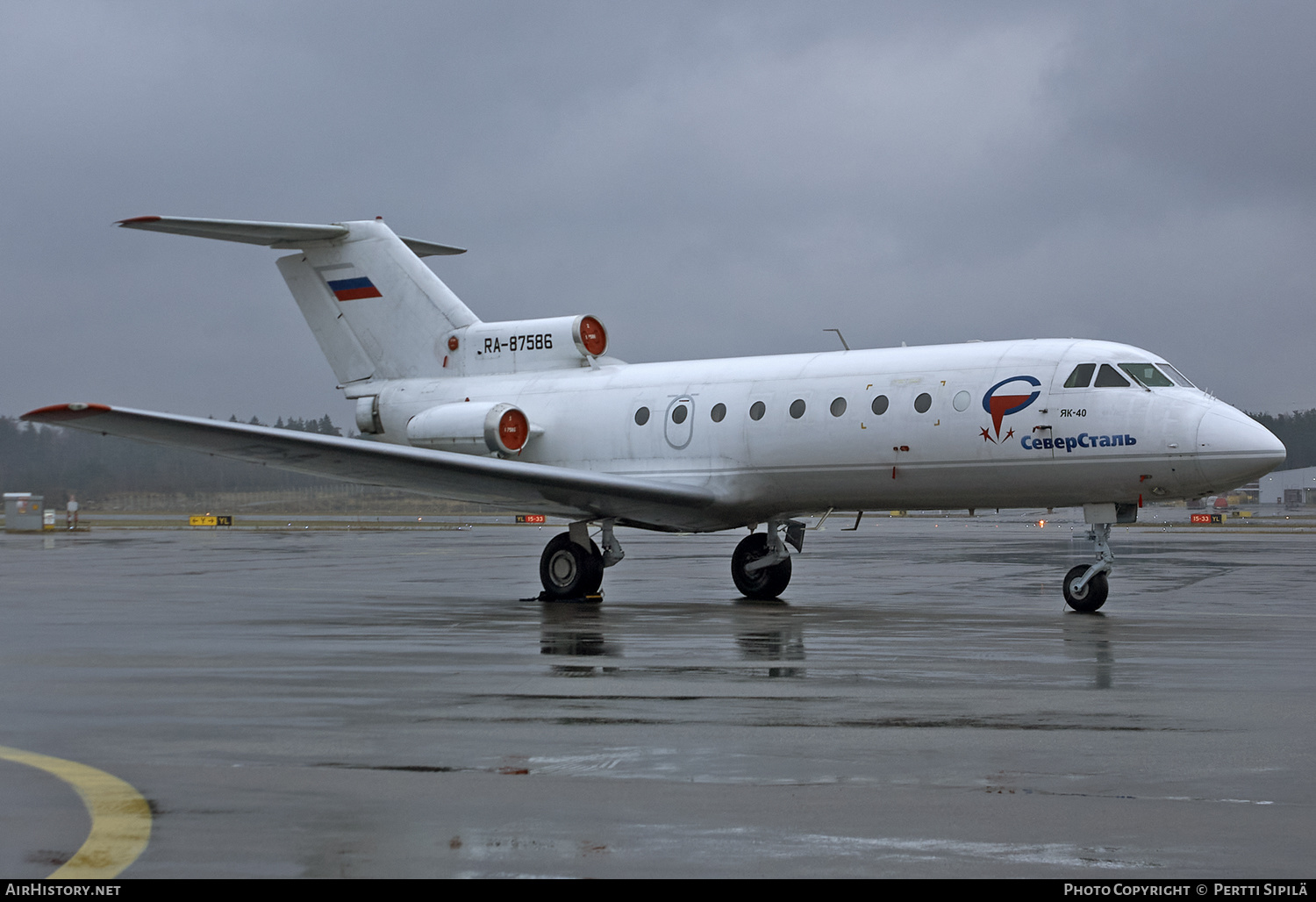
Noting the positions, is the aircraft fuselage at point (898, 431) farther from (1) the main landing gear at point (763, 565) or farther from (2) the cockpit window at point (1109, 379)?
(1) the main landing gear at point (763, 565)

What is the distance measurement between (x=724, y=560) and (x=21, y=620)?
57.8ft

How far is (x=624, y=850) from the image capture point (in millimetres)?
4500

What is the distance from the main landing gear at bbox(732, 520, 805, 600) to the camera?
18.3 metres

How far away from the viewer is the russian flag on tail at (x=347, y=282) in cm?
2145

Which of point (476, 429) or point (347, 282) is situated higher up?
point (347, 282)

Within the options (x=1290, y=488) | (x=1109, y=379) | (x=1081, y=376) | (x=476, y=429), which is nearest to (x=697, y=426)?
(x=476, y=429)

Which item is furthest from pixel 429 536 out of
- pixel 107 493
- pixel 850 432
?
pixel 850 432

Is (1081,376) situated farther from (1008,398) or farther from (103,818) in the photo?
(103,818)

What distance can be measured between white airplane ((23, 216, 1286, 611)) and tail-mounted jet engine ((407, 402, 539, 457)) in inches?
1.3

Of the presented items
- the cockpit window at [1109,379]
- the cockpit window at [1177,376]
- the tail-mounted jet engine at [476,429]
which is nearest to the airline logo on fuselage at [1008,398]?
the cockpit window at [1109,379]

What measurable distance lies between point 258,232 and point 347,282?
6.46 feet

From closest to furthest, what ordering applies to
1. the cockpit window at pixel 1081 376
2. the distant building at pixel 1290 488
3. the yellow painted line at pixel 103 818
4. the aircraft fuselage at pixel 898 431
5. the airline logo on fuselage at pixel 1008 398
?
the yellow painted line at pixel 103 818, the aircraft fuselage at pixel 898 431, the cockpit window at pixel 1081 376, the airline logo on fuselage at pixel 1008 398, the distant building at pixel 1290 488

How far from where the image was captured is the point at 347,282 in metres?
21.6

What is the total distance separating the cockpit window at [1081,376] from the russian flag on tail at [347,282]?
11.3 m
